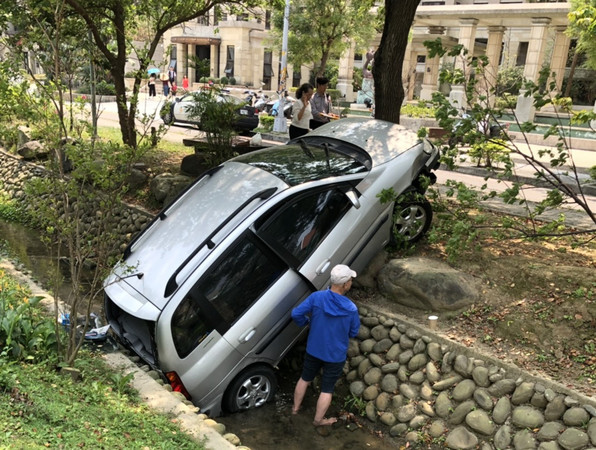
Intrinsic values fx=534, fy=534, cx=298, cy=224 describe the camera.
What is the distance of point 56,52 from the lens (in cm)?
400

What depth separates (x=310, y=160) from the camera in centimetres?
605

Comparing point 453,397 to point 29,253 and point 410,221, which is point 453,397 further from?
point 29,253

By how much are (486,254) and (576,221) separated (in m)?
2.71

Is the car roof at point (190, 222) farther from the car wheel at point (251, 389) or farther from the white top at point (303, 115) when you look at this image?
the white top at point (303, 115)

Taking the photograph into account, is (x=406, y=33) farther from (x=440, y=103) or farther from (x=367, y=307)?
(x=367, y=307)

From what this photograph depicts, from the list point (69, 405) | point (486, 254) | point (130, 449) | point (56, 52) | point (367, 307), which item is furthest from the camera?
point (486, 254)

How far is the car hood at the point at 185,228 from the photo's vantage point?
4863 millimetres

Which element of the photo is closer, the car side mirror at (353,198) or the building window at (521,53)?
the car side mirror at (353,198)

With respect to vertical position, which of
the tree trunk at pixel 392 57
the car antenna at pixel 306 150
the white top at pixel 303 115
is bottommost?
the car antenna at pixel 306 150

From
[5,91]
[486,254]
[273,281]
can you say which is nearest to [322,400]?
[273,281]

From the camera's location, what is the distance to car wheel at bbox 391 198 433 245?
630 cm

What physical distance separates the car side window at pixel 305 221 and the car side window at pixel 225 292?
19 cm

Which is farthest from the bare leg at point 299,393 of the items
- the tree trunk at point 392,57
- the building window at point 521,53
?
the building window at point 521,53

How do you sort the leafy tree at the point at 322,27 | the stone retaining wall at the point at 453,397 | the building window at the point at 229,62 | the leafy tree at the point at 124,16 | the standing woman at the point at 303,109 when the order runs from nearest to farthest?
the stone retaining wall at the point at 453,397 → the standing woman at the point at 303,109 → the leafy tree at the point at 124,16 → the leafy tree at the point at 322,27 → the building window at the point at 229,62
